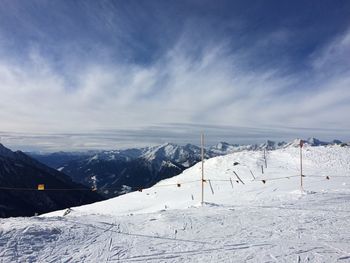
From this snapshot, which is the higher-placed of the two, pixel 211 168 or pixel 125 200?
pixel 211 168

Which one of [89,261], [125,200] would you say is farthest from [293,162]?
[89,261]

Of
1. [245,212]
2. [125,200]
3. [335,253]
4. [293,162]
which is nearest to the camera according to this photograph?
[335,253]

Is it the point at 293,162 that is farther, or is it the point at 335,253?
the point at 293,162

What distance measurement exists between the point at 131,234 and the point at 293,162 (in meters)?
38.7

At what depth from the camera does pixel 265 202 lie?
79.7 feet

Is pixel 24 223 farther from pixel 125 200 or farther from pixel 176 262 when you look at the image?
pixel 125 200

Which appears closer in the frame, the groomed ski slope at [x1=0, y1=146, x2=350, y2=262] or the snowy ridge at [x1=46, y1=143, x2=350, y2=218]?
the groomed ski slope at [x1=0, y1=146, x2=350, y2=262]

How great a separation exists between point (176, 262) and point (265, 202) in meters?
14.1

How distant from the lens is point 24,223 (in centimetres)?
1552

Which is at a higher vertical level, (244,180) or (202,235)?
(244,180)

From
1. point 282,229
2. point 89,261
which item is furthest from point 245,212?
point 89,261

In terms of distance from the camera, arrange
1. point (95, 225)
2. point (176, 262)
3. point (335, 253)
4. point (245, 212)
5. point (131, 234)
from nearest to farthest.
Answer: point (176, 262) → point (335, 253) → point (131, 234) → point (95, 225) → point (245, 212)

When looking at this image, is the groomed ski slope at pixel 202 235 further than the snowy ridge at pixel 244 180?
No

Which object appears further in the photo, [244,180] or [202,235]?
[244,180]
